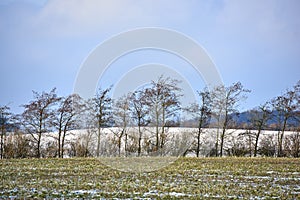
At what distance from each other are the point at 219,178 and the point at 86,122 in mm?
23985

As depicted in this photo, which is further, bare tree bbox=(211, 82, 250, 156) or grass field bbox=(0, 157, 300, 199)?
bare tree bbox=(211, 82, 250, 156)

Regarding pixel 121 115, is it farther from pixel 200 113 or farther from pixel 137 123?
pixel 200 113

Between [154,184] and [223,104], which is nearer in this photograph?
[154,184]

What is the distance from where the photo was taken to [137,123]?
121 feet

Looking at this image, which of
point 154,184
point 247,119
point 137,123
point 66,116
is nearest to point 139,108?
point 137,123

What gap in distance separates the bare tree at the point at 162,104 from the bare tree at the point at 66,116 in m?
7.87

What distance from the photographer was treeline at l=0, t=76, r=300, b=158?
35.8 m

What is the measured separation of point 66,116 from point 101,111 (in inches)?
159

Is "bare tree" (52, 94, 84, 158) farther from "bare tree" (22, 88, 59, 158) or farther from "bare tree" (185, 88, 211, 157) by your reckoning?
"bare tree" (185, 88, 211, 157)

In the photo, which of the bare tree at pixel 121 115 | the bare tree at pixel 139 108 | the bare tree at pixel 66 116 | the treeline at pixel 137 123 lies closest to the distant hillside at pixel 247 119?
the treeline at pixel 137 123

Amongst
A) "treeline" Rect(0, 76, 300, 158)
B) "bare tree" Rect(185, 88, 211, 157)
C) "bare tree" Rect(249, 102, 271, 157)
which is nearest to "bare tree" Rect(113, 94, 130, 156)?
"treeline" Rect(0, 76, 300, 158)

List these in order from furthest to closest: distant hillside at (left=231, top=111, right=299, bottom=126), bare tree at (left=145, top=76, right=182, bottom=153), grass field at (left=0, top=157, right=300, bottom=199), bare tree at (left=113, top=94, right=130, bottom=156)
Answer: distant hillside at (left=231, top=111, right=299, bottom=126), bare tree at (left=113, top=94, right=130, bottom=156), bare tree at (left=145, top=76, right=182, bottom=153), grass field at (left=0, top=157, right=300, bottom=199)

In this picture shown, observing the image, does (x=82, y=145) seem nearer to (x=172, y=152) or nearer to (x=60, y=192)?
(x=172, y=152)

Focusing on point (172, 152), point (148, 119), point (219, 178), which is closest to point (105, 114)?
point (148, 119)
